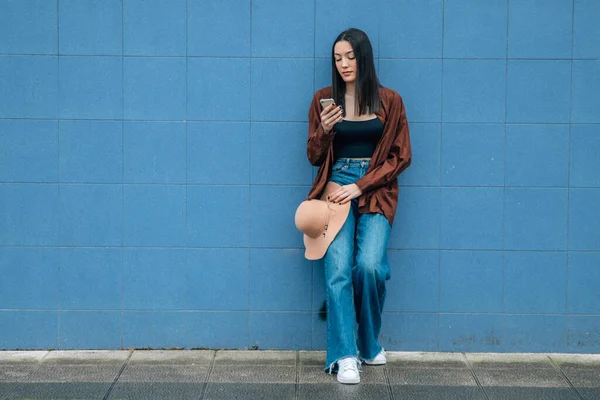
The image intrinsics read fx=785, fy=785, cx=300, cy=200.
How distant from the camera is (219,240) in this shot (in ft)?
15.6

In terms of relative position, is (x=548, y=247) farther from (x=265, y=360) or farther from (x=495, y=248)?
(x=265, y=360)

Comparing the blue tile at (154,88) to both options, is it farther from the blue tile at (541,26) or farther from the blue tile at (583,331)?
the blue tile at (583,331)

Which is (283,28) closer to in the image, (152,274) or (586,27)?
(152,274)

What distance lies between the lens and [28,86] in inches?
184

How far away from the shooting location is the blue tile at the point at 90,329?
15.7ft

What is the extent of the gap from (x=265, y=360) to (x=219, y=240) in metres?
0.77

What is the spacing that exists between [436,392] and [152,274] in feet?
5.98

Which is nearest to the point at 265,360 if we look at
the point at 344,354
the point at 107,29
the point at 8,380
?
the point at 344,354

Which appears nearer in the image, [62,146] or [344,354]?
[344,354]

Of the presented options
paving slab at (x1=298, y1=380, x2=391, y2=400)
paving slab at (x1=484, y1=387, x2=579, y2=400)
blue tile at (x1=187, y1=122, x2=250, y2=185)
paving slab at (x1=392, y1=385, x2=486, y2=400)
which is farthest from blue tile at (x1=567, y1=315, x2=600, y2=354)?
blue tile at (x1=187, y1=122, x2=250, y2=185)

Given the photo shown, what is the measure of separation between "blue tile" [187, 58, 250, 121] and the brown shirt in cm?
48

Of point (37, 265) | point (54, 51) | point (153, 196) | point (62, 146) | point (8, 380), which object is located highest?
point (54, 51)

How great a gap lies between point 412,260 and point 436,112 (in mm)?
899

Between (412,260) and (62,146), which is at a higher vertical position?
(62,146)
